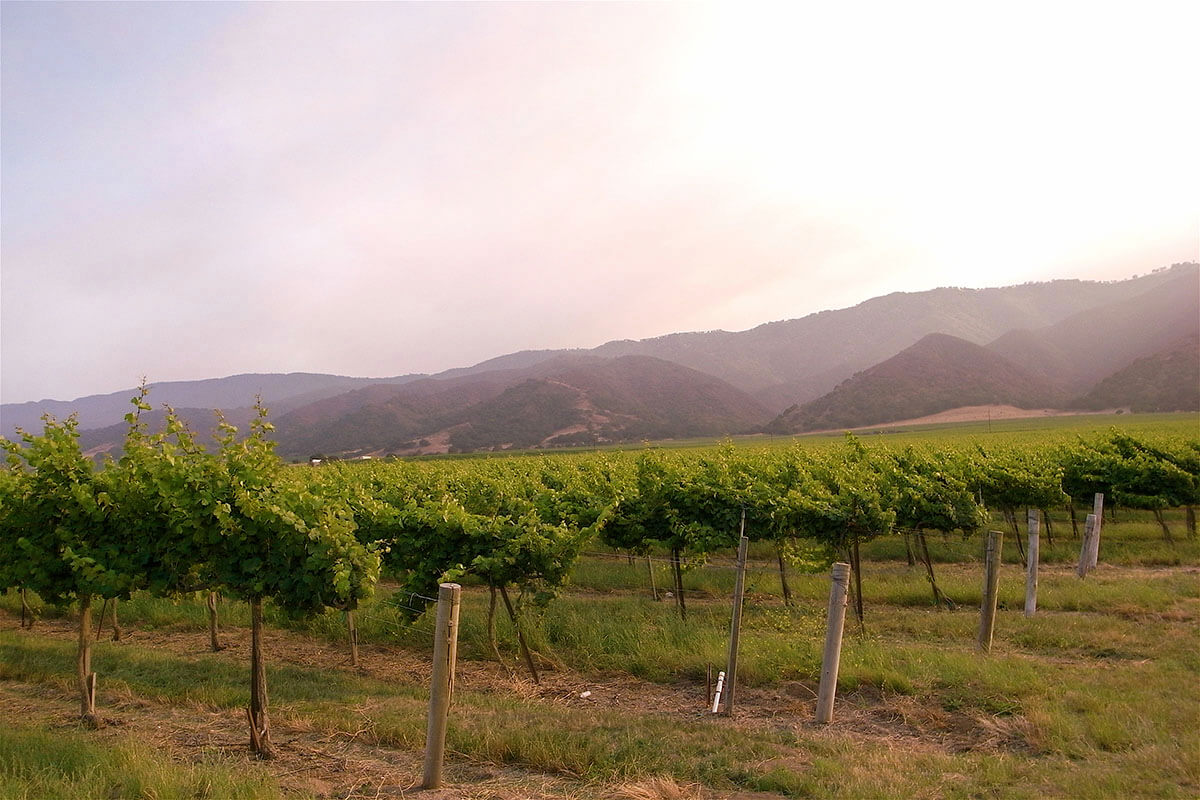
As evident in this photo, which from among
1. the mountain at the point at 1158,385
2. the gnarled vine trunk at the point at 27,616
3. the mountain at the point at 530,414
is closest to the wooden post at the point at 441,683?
the gnarled vine trunk at the point at 27,616

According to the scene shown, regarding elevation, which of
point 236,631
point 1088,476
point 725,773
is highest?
point 1088,476

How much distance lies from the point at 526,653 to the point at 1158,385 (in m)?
132

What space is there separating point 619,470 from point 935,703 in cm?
987

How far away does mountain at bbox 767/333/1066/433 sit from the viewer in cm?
12338

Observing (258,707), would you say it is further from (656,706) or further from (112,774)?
(656,706)

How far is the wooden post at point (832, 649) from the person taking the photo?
7082 millimetres

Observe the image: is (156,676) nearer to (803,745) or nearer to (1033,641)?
(803,745)

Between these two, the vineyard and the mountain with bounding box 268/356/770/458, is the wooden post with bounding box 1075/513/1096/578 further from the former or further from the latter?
the mountain with bounding box 268/356/770/458

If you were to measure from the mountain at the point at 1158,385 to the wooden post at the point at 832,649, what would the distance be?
117679 millimetres

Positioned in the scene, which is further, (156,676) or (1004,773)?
(156,676)

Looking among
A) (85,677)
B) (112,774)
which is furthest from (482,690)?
(85,677)

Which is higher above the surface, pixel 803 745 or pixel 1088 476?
pixel 1088 476

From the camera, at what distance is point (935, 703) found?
7.27 metres

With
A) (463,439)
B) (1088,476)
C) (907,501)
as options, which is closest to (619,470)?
(907,501)
